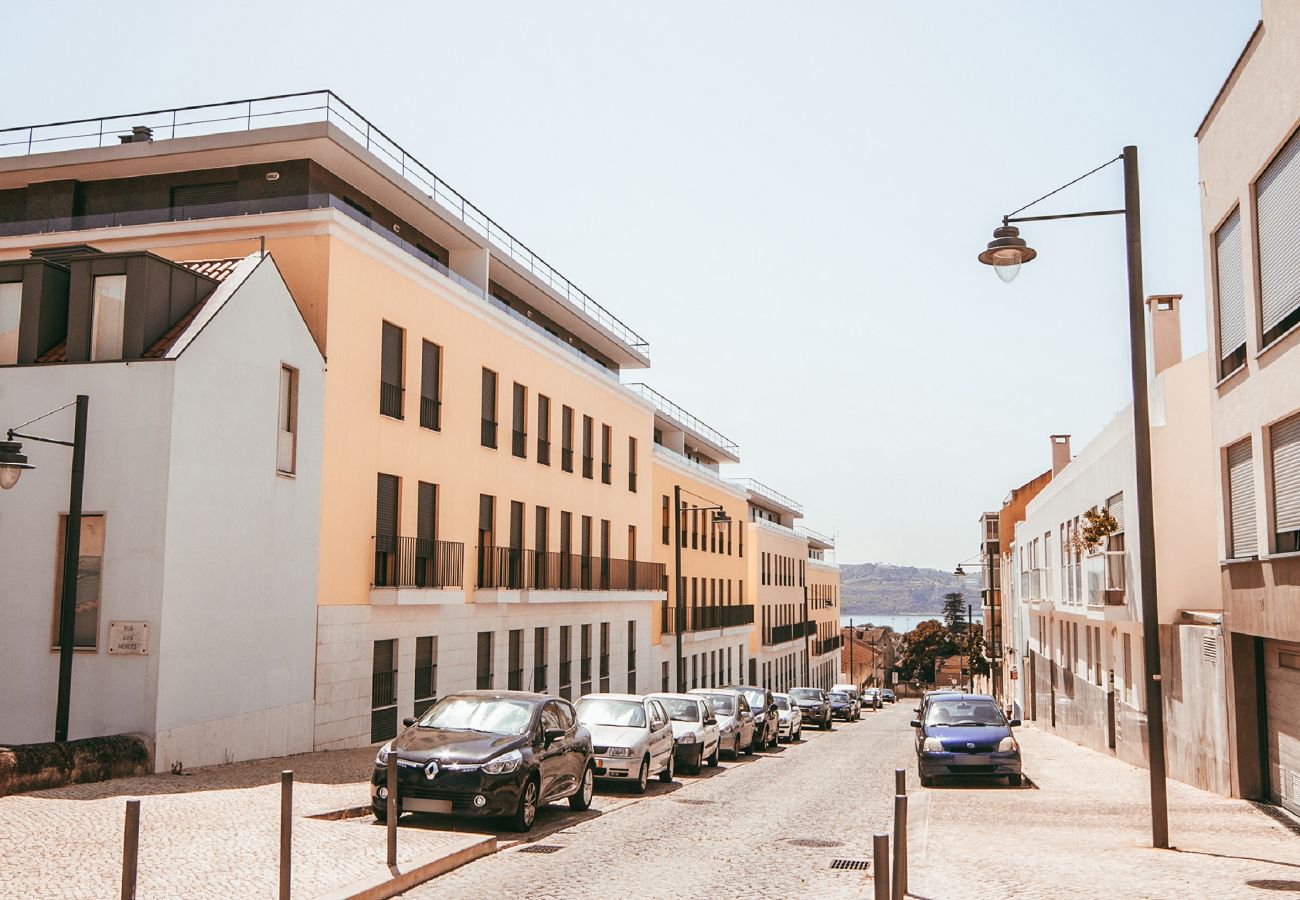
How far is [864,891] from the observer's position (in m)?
10.4

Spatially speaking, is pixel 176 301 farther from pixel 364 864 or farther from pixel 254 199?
pixel 364 864

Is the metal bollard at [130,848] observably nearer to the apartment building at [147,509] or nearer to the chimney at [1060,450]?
the apartment building at [147,509]

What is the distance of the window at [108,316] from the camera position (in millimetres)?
17641

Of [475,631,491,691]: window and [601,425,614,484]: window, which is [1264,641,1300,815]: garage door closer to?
[475,631,491,691]: window

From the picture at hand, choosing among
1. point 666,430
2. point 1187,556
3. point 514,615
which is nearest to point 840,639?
point 666,430

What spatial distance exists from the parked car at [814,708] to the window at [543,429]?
51.8 ft

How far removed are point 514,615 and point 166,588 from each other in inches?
541

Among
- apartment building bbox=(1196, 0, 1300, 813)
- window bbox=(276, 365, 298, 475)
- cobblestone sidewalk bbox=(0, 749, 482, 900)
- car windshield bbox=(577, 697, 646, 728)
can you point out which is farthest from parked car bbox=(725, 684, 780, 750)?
cobblestone sidewalk bbox=(0, 749, 482, 900)

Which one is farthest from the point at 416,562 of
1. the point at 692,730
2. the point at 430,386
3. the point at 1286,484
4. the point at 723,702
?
the point at 1286,484

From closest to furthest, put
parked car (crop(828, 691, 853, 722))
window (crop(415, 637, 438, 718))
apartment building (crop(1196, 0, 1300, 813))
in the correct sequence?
apartment building (crop(1196, 0, 1300, 813)), window (crop(415, 637, 438, 718)), parked car (crop(828, 691, 853, 722))

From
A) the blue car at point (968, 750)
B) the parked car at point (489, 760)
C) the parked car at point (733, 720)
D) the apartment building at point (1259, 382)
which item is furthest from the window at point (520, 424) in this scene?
the apartment building at point (1259, 382)

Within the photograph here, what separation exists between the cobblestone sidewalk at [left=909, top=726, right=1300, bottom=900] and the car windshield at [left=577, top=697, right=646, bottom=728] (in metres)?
4.63

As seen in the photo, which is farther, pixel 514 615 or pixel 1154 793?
pixel 514 615

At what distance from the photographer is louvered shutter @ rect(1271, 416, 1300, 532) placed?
13.4 meters
